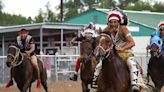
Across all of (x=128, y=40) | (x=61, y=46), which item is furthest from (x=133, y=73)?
(x=61, y=46)

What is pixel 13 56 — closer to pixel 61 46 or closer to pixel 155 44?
pixel 155 44

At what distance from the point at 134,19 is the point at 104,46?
43.7 m

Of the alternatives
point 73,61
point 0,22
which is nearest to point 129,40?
point 73,61

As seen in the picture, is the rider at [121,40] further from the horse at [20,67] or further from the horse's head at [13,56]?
the horse at [20,67]

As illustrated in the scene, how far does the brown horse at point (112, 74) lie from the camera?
947 cm

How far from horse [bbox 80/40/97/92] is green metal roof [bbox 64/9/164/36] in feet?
110

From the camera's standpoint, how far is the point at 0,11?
328ft

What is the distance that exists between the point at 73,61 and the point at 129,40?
1719 cm

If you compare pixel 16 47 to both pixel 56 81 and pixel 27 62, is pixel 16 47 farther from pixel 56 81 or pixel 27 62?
pixel 56 81

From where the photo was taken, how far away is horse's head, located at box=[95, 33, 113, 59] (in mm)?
8867

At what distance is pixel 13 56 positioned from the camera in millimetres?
14820

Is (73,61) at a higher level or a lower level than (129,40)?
lower

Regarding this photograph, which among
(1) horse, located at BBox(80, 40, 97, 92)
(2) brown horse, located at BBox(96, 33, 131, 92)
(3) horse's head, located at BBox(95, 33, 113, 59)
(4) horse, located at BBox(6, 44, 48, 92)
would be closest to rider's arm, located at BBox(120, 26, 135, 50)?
(2) brown horse, located at BBox(96, 33, 131, 92)

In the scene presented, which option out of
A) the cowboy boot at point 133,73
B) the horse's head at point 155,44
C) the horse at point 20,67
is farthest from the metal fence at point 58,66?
the cowboy boot at point 133,73
